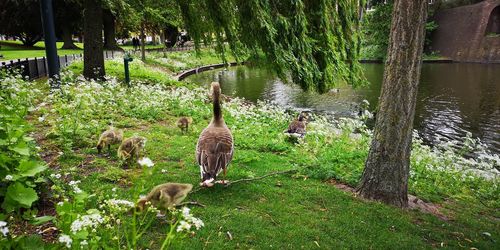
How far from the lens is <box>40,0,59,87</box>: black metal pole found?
12.2 metres

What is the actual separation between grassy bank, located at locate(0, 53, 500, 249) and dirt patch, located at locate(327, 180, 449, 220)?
0.18m

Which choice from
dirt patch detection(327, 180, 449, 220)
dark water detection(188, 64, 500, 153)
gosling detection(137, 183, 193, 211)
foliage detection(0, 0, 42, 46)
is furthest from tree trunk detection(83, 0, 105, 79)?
foliage detection(0, 0, 42, 46)

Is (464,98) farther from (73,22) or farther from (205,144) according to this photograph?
(73,22)

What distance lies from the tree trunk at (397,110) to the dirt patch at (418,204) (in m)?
0.33

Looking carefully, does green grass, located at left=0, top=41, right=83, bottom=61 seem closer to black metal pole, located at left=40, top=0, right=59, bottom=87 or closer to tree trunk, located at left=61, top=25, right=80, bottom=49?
tree trunk, located at left=61, top=25, right=80, bottom=49

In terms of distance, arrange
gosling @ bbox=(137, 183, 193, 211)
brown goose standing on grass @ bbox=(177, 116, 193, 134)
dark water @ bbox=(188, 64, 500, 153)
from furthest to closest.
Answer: dark water @ bbox=(188, 64, 500, 153), brown goose standing on grass @ bbox=(177, 116, 193, 134), gosling @ bbox=(137, 183, 193, 211)

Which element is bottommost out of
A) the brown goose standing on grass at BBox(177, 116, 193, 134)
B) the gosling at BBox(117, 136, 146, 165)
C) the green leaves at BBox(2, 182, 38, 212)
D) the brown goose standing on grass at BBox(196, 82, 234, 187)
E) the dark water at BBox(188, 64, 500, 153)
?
the dark water at BBox(188, 64, 500, 153)

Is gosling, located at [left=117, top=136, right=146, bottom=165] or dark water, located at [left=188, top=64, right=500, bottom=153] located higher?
gosling, located at [left=117, top=136, right=146, bottom=165]

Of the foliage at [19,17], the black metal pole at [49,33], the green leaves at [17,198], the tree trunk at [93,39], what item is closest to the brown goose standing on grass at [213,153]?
the green leaves at [17,198]

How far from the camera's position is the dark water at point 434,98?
62.7 ft

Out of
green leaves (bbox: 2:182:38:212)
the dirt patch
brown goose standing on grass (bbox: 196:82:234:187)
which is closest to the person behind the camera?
green leaves (bbox: 2:182:38:212)

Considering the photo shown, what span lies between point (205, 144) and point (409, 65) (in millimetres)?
3396

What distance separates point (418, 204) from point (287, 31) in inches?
160

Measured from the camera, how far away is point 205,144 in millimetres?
6129
